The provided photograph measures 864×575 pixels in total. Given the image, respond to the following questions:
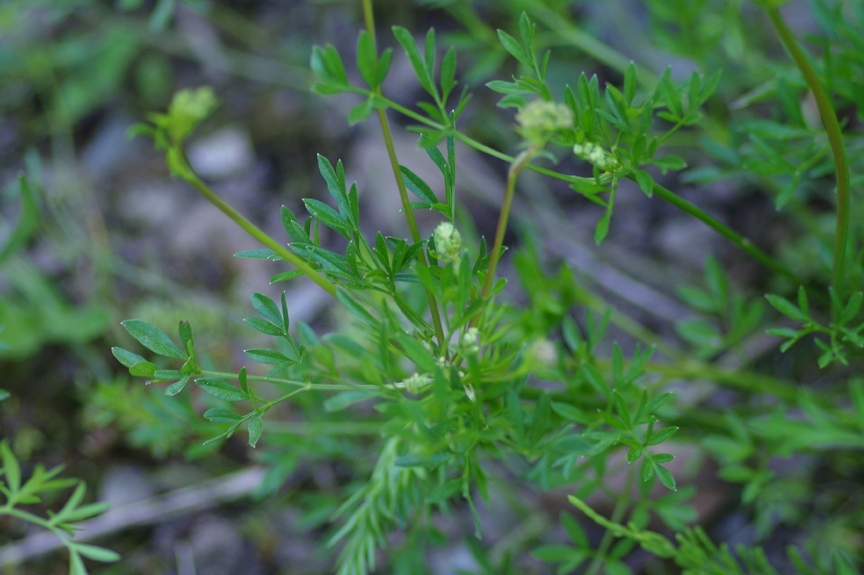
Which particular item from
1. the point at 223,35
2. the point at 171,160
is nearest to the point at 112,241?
the point at 223,35

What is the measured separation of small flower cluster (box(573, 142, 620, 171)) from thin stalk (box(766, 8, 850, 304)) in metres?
0.20

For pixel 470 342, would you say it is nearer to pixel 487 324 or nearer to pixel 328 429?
pixel 487 324

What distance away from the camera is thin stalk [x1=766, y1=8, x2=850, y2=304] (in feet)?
2.12

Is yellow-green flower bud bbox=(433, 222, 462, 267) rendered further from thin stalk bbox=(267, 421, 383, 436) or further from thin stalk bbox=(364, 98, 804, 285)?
Result: thin stalk bbox=(267, 421, 383, 436)

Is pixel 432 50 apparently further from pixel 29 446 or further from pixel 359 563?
pixel 29 446

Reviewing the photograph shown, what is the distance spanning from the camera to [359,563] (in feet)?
2.86

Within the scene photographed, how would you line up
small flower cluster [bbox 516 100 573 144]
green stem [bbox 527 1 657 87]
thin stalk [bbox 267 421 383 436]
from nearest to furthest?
small flower cluster [bbox 516 100 573 144] → thin stalk [bbox 267 421 383 436] → green stem [bbox 527 1 657 87]

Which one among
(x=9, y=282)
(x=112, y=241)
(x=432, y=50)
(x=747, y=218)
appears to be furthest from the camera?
(x=112, y=241)

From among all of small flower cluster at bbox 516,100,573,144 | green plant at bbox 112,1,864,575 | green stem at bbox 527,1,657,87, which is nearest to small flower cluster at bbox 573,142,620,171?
green plant at bbox 112,1,864,575

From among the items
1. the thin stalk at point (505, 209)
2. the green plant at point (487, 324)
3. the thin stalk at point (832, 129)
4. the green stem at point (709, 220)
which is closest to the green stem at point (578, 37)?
the green plant at point (487, 324)

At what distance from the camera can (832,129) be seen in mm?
717

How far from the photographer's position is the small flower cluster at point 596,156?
70 centimetres

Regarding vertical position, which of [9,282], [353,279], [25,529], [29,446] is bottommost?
[25,529]

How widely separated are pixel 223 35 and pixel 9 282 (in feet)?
3.60
